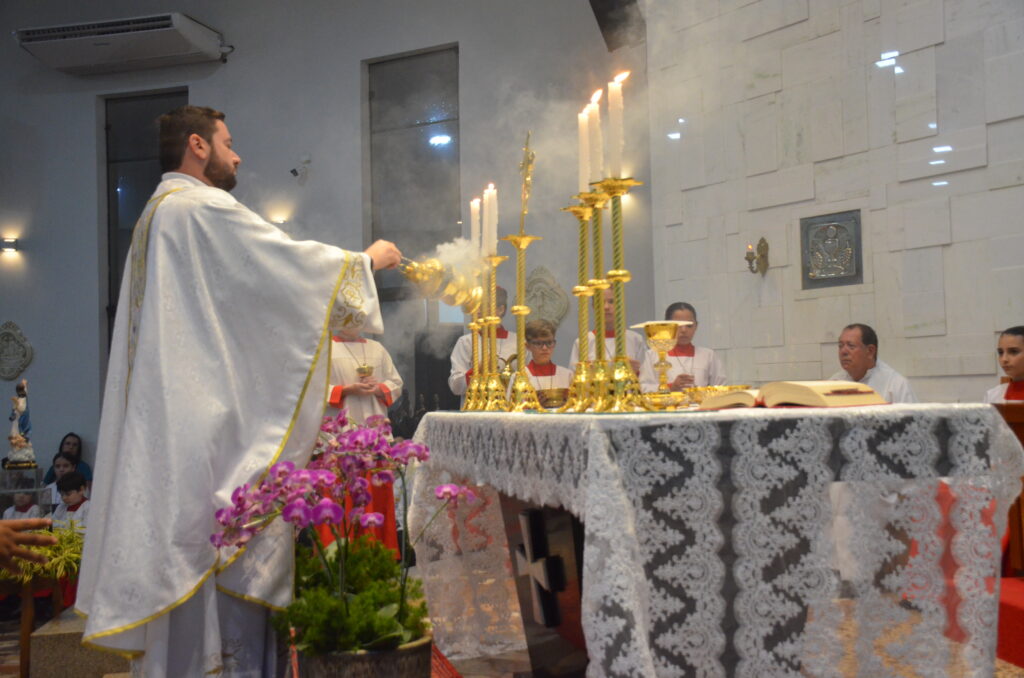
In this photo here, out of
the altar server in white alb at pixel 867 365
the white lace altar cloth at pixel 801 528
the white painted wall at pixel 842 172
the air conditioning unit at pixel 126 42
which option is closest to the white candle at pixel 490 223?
the white lace altar cloth at pixel 801 528

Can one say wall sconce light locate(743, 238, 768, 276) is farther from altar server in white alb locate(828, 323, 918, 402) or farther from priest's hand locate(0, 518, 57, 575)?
priest's hand locate(0, 518, 57, 575)

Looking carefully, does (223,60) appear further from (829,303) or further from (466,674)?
(466,674)

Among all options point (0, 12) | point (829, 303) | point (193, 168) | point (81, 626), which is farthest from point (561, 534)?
point (0, 12)

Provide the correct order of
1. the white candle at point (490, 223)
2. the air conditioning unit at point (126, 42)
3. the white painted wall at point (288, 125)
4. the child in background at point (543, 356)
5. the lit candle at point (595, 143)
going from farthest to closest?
1. the air conditioning unit at point (126, 42)
2. the white painted wall at point (288, 125)
3. the child in background at point (543, 356)
4. the white candle at point (490, 223)
5. the lit candle at point (595, 143)

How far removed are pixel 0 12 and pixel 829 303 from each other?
10.1m

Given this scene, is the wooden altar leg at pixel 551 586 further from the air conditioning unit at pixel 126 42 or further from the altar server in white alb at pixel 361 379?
the air conditioning unit at pixel 126 42

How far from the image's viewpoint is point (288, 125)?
10.1 m

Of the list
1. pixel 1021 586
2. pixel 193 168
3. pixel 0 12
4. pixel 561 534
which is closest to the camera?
pixel 561 534

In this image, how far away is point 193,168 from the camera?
3051mm

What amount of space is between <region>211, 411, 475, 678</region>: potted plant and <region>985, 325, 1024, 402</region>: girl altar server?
3.47 metres

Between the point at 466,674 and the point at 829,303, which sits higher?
the point at 829,303

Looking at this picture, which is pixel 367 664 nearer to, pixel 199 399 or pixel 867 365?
pixel 199 399

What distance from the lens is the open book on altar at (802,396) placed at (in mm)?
2156

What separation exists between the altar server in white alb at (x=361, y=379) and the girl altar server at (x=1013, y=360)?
137 inches
